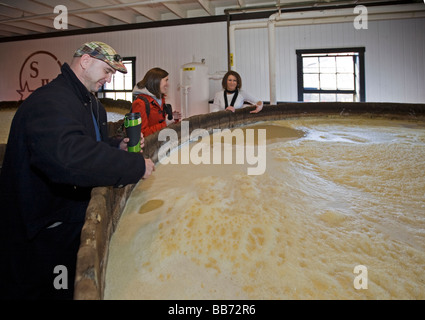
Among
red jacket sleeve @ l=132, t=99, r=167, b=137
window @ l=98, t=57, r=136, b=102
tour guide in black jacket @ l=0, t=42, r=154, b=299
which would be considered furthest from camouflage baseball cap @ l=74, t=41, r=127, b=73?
window @ l=98, t=57, r=136, b=102

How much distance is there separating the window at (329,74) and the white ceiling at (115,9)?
1.02 m

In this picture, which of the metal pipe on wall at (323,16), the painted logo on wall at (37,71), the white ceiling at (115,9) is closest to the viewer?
the metal pipe on wall at (323,16)

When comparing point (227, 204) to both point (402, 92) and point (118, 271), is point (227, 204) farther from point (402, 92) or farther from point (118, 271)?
point (402, 92)

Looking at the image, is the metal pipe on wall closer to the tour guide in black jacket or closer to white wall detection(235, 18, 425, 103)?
white wall detection(235, 18, 425, 103)

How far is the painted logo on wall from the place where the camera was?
830cm

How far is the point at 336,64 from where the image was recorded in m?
6.14

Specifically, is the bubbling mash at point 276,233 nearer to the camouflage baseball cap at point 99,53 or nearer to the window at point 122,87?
the camouflage baseball cap at point 99,53

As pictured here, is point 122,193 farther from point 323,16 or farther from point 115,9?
point 115,9

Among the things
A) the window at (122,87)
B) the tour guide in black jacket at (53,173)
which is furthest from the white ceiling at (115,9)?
the tour guide in black jacket at (53,173)

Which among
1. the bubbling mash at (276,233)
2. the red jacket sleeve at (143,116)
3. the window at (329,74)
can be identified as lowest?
the bubbling mash at (276,233)

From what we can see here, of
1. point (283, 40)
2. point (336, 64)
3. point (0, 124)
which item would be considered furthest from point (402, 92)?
point (0, 124)

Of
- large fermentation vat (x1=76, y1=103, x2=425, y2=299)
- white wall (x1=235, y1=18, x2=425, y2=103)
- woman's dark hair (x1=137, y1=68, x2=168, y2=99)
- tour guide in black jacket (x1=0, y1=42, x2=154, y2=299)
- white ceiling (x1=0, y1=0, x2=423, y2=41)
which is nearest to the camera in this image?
large fermentation vat (x1=76, y1=103, x2=425, y2=299)

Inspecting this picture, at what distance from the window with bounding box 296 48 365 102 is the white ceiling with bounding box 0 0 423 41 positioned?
1015 millimetres

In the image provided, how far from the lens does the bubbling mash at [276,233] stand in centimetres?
86
